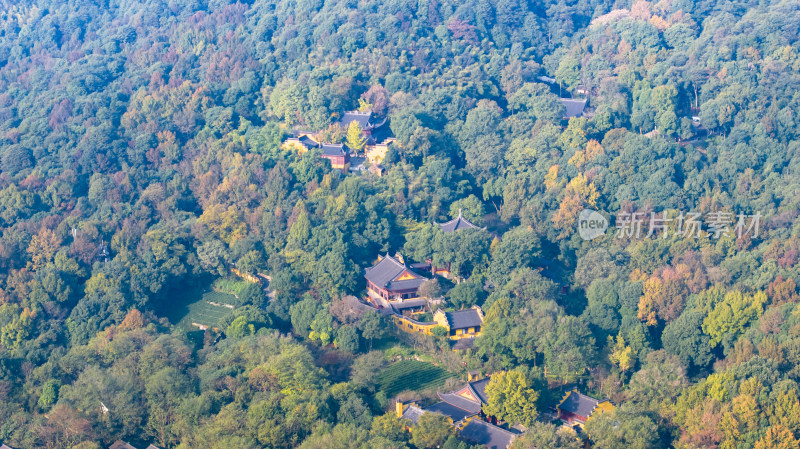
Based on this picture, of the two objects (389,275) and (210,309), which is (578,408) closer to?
(389,275)

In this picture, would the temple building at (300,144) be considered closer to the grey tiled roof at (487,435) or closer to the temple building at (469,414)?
the temple building at (469,414)

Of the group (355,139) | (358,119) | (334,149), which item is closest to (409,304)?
(334,149)

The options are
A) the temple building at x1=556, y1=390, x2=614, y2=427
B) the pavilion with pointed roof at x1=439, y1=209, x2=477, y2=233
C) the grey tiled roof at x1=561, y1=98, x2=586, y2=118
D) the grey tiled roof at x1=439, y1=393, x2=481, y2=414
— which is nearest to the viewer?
the temple building at x1=556, y1=390, x2=614, y2=427

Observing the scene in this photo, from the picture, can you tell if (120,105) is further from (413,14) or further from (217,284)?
(413,14)

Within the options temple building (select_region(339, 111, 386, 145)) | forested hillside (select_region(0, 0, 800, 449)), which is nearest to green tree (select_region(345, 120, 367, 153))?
temple building (select_region(339, 111, 386, 145))

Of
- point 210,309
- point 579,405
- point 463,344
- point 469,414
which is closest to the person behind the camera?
point 469,414

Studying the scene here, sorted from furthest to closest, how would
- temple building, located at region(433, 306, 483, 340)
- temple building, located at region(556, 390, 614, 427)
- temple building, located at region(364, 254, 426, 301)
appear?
temple building, located at region(364, 254, 426, 301) → temple building, located at region(433, 306, 483, 340) → temple building, located at region(556, 390, 614, 427)

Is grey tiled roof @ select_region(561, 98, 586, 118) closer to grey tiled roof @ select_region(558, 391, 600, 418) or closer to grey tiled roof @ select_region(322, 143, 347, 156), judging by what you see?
grey tiled roof @ select_region(322, 143, 347, 156)
